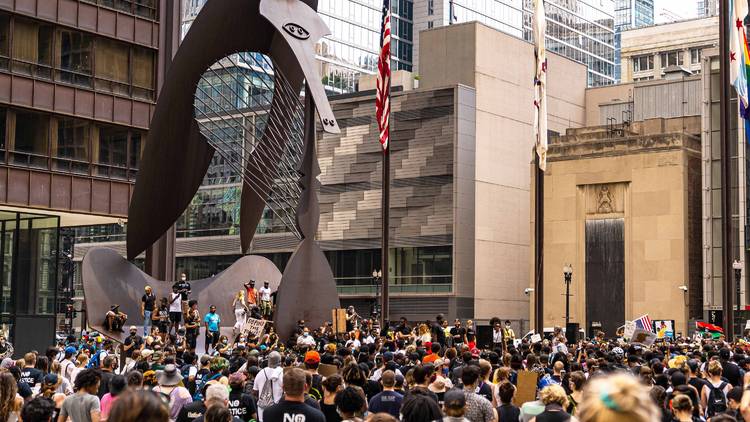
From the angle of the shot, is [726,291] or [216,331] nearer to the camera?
[726,291]

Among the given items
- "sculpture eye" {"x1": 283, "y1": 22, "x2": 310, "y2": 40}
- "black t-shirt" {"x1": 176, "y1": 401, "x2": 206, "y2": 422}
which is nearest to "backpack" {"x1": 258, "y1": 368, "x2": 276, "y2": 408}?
"black t-shirt" {"x1": 176, "y1": 401, "x2": 206, "y2": 422}

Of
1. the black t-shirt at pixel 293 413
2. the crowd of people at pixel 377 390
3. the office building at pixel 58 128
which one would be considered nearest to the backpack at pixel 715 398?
the crowd of people at pixel 377 390

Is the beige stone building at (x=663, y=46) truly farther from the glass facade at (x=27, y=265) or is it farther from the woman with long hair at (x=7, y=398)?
the woman with long hair at (x=7, y=398)

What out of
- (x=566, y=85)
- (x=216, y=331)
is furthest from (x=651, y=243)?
(x=216, y=331)

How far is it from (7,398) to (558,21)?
125 meters

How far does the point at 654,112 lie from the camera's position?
273ft

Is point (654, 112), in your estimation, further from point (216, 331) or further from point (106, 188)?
point (216, 331)

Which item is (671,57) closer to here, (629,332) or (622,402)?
(629,332)

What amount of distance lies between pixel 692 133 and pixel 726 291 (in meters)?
48.4

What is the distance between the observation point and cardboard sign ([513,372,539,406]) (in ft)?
44.4

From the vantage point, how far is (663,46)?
140250 millimetres

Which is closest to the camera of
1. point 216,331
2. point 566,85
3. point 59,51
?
point 216,331

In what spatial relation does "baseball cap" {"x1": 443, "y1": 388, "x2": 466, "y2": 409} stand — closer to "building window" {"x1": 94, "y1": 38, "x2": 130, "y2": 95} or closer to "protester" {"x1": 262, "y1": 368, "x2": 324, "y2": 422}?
"protester" {"x1": 262, "y1": 368, "x2": 324, "y2": 422}

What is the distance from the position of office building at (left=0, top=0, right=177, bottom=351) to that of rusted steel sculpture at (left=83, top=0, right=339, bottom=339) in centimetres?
514
